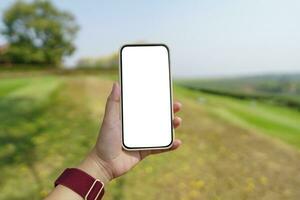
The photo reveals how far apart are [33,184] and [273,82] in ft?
19.9

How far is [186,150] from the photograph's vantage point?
6898mm

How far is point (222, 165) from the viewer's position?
20.9 ft

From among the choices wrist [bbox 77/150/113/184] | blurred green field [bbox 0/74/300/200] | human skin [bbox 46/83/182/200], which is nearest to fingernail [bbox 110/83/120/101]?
human skin [bbox 46/83/182/200]

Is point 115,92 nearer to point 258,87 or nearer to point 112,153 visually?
point 112,153

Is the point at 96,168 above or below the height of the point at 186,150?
above

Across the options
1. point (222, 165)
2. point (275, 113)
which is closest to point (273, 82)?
point (275, 113)

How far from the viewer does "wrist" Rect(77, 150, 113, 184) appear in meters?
1.88

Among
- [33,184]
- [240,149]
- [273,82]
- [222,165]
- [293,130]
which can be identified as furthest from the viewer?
[273,82]

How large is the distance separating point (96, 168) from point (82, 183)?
11cm

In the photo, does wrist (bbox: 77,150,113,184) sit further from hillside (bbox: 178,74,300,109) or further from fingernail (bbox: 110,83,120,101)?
hillside (bbox: 178,74,300,109)

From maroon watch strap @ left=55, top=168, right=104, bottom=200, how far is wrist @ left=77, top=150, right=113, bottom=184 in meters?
0.04

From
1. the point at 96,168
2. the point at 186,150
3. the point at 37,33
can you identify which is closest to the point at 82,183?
the point at 96,168

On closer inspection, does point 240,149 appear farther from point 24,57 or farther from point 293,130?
point 24,57

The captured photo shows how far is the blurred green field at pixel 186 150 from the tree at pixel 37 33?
1220 centimetres
